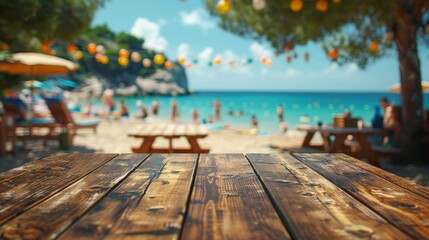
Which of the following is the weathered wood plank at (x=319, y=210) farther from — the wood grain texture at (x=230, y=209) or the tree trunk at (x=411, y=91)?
the tree trunk at (x=411, y=91)

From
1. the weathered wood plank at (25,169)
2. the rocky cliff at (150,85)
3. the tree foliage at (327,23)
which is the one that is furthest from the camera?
the rocky cliff at (150,85)

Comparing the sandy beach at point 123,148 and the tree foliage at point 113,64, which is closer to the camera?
the sandy beach at point 123,148

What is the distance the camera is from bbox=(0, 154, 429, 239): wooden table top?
80cm

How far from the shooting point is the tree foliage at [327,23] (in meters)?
6.02

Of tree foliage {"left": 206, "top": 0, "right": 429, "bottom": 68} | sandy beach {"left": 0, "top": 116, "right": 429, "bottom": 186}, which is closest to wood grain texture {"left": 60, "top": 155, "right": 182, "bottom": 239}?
sandy beach {"left": 0, "top": 116, "right": 429, "bottom": 186}

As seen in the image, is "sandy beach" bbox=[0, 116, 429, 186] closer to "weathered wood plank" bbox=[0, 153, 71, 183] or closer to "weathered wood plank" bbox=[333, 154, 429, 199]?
"weathered wood plank" bbox=[0, 153, 71, 183]

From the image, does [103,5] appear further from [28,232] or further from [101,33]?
[101,33]

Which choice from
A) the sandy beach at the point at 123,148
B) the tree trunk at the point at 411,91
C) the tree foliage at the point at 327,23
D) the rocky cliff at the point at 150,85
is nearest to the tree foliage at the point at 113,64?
the rocky cliff at the point at 150,85

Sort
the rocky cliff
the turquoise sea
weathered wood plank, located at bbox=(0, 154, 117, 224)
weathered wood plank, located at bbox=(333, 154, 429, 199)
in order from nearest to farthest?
weathered wood plank, located at bbox=(0, 154, 117, 224) < weathered wood plank, located at bbox=(333, 154, 429, 199) < the turquoise sea < the rocky cliff

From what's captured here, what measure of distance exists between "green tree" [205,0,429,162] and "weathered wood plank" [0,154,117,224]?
16.7ft

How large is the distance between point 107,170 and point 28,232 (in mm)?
694

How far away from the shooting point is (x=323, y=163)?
1.70 m

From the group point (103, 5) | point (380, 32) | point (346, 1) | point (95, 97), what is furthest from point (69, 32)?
point (95, 97)

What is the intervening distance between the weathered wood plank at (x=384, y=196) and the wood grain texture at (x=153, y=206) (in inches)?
20.3
